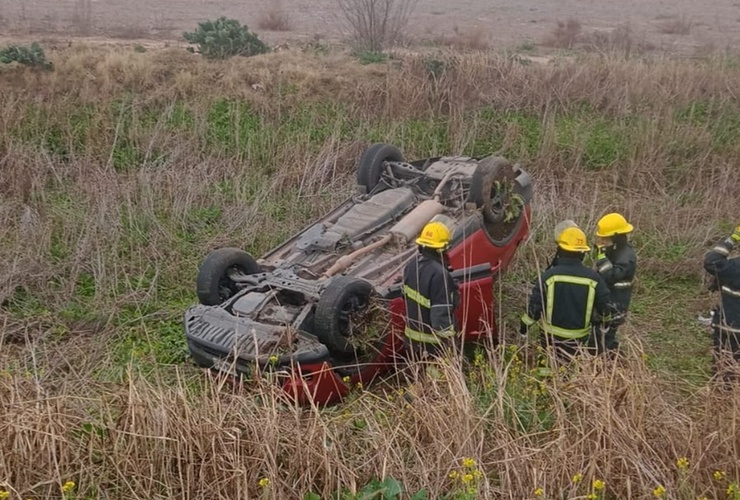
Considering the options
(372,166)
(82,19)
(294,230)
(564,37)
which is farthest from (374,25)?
(372,166)

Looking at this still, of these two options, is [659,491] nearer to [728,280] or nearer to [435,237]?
[435,237]

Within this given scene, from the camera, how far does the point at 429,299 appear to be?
5.47 metres

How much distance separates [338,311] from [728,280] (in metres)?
2.84

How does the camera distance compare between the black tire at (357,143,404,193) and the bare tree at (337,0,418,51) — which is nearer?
the black tire at (357,143,404,193)

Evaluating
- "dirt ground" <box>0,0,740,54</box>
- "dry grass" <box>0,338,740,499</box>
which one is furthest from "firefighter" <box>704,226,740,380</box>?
"dirt ground" <box>0,0,740,54</box>

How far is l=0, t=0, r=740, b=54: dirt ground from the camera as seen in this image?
18.5m

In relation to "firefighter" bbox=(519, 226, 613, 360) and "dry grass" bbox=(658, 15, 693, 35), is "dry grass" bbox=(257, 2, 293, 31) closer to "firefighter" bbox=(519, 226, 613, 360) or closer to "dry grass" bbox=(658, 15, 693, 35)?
"dry grass" bbox=(658, 15, 693, 35)

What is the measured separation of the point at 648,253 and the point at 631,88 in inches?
194

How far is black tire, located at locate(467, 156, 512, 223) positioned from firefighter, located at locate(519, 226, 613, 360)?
154cm

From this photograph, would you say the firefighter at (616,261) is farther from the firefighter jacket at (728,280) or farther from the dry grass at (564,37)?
the dry grass at (564,37)

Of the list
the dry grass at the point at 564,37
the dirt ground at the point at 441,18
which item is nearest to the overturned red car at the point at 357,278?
the dirt ground at the point at 441,18

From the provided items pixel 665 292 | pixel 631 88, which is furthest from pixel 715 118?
pixel 665 292

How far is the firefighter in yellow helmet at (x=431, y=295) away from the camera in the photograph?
5.40 metres

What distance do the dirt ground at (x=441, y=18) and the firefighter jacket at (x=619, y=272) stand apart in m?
12.9
